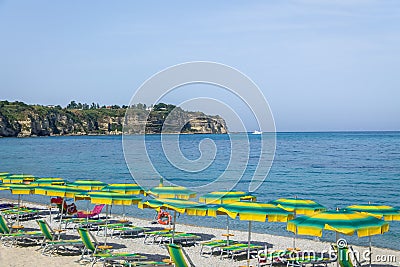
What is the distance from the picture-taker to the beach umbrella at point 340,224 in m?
8.66

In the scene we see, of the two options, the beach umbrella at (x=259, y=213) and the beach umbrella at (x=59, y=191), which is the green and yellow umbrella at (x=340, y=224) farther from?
the beach umbrella at (x=59, y=191)

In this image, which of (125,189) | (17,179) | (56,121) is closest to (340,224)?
(125,189)

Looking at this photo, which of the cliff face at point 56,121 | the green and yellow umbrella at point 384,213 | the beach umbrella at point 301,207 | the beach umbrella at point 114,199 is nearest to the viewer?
the green and yellow umbrella at point 384,213

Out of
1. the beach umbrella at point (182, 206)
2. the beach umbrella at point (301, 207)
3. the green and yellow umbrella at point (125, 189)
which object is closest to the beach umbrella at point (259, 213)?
the beach umbrella at point (182, 206)

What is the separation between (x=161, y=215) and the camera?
59.2 ft

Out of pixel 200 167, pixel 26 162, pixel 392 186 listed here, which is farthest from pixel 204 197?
pixel 26 162

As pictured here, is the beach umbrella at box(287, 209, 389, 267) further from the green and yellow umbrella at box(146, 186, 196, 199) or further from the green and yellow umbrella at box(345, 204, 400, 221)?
the green and yellow umbrella at box(146, 186, 196, 199)

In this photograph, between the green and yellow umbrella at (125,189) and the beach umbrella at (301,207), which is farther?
the green and yellow umbrella at (125,189)

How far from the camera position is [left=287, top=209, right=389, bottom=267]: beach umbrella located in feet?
28.4

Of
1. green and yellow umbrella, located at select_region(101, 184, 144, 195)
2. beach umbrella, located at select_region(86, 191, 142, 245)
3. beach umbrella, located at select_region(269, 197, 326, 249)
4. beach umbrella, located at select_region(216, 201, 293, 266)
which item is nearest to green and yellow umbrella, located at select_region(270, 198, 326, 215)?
beach umbrella, located at select_region(269, 197, 326, 249)

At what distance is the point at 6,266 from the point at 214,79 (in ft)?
20.7

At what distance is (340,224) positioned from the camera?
28.7 ft

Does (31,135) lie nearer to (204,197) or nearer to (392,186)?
(392,186)

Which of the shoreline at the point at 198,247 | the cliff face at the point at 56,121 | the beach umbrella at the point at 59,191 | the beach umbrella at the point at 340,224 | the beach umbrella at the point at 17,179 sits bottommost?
the shoreline at the point at 198,247
